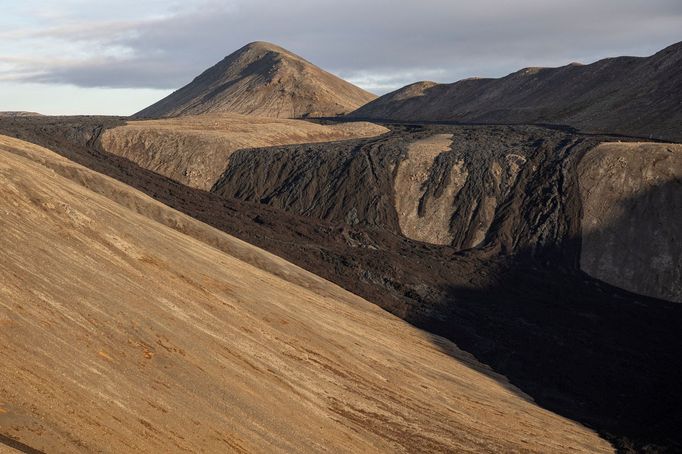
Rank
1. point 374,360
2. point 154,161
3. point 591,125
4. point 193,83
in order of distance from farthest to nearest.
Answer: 1. point 193,83
2. point 591,125
3. point 154,161
4. point 374,360

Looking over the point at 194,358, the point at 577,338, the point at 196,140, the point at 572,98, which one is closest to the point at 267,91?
the point at 572,98

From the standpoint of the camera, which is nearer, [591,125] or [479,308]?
[479,308]

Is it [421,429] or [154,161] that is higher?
[154,161]

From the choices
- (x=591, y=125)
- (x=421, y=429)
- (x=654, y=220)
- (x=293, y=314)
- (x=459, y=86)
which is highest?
Answer: (x=459, y=86)

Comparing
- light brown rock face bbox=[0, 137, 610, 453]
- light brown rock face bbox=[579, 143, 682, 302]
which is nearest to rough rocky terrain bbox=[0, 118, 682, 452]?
light brown rock face bbox=[579, 143, 682, 302]

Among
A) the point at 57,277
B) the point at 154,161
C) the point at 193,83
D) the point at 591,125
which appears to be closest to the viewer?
the point at 57,277

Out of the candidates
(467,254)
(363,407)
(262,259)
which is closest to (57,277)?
(363,407)

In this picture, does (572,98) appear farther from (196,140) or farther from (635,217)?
(196,140)

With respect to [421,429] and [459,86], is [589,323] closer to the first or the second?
[421,429]
